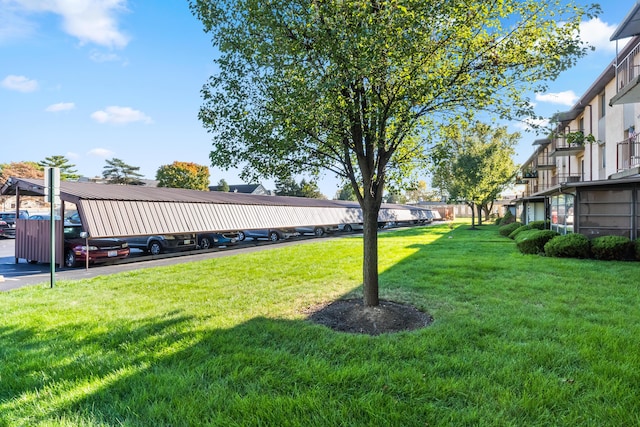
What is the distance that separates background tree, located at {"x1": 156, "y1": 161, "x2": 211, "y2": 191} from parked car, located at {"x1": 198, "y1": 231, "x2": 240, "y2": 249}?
33882mm

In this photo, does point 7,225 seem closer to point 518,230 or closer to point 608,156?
point 518,230

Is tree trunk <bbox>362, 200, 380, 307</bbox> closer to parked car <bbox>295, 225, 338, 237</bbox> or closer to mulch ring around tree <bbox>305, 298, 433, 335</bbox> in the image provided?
mulch ring around tree <bbox>305, 298, 433, 335</bbox>

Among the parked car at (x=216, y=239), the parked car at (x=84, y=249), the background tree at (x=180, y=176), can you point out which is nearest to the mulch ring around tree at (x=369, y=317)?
the parked car at (x=84, y=249)

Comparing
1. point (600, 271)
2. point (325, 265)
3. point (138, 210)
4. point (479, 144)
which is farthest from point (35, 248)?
point (479, 144)

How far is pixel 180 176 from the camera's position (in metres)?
49.0

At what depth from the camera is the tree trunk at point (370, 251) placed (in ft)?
17.2

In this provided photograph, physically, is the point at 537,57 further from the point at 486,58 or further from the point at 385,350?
the point at 385,350

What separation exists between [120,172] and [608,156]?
6289 cm

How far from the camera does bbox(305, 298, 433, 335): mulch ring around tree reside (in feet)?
15.4

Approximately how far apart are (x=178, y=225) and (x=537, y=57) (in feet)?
44.0

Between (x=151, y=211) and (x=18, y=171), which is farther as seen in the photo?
(x=18, y=171)

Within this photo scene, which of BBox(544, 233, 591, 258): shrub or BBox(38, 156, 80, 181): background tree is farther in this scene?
BBox(38, 156, 80, 181): background tree

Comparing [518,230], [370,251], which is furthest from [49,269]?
[518,230]

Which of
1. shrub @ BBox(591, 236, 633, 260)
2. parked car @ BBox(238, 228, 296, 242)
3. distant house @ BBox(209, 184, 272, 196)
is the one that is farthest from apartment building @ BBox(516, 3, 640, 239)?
distant house @ BBox(209, 184, 272, 196)
